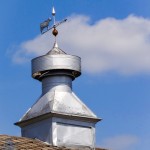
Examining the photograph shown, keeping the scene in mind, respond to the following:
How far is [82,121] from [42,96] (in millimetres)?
1779

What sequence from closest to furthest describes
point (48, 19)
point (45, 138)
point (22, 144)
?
1. point (22, 144)
2. point (45, 138)
3. point (48, 19)

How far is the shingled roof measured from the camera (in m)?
17.9

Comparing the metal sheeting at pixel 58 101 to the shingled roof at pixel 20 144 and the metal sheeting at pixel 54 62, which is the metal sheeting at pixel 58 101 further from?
the shingled roof at pixel 20 144

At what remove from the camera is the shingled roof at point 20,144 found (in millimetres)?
17878

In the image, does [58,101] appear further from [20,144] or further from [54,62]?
[20,144]

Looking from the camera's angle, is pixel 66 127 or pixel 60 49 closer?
pixel 66 127

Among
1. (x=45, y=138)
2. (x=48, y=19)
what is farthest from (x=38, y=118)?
(x=48, y=19)

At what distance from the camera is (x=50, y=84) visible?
2141 cm

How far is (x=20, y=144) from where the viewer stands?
1844cm

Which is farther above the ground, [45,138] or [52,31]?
[52,31]

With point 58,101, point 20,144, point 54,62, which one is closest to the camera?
point 20,144

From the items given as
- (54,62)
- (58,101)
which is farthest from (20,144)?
(54,62)

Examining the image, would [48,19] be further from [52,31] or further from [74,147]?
[74,147]

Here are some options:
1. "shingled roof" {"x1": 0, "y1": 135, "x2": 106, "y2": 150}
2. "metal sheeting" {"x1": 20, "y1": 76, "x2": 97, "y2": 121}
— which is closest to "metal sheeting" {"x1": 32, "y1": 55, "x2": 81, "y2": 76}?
"metal sheeting" {"x1": 20, "y1": 76, "x2": 97, "y2": 121}
